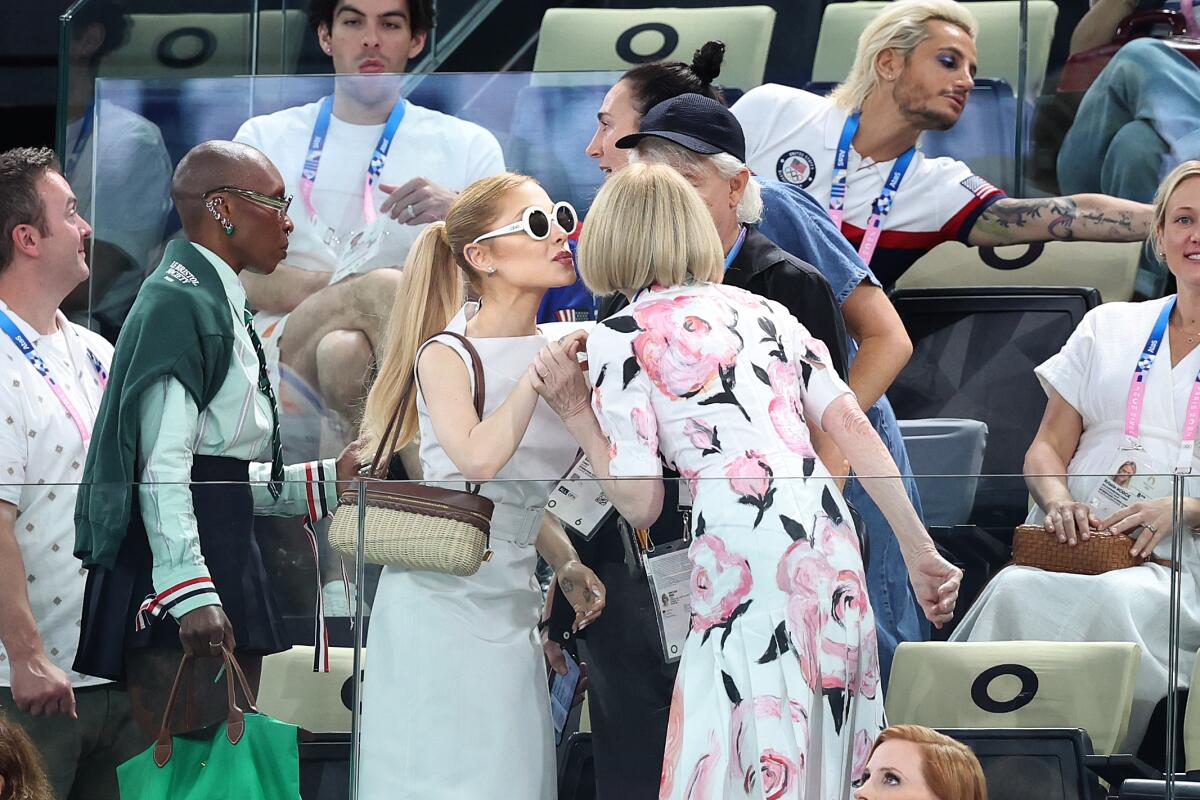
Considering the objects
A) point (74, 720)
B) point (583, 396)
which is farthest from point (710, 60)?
point (74, 720)

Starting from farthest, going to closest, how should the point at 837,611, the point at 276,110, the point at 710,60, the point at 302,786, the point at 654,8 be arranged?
the point at 654,8 < the point at 276,110 < the point at 710,60 < the point at 302,786 < the point at 837,611

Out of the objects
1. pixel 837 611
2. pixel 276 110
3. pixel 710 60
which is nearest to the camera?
pixel 837 611

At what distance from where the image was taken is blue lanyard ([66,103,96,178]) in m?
4.93

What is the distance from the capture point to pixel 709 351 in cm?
260

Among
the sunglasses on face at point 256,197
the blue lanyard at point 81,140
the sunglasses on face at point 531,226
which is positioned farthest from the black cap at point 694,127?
the blue lanyard at point 81,140

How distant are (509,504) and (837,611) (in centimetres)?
52

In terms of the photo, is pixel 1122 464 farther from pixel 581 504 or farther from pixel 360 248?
pixel 360 248

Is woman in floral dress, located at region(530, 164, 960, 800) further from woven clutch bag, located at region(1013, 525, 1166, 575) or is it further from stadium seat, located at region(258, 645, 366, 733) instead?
stadium seat, located at region(258, 645, 366, 733)

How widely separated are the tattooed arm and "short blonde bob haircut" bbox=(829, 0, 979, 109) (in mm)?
438

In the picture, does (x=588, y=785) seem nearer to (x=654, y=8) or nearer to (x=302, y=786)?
(x=302, y=786)

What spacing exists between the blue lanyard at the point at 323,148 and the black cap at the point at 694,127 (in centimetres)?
152

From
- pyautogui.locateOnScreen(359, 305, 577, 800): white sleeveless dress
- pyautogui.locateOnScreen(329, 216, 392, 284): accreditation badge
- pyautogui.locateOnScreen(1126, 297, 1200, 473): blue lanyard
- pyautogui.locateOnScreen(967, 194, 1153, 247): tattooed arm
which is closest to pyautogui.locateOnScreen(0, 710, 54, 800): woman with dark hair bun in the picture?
pyautogui.locateOnScreen(359, 305, 577, 800): white sleeveless dress

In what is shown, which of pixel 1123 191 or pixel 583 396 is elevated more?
pixel 1123 191

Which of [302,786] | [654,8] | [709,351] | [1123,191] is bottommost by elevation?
[302,786]
